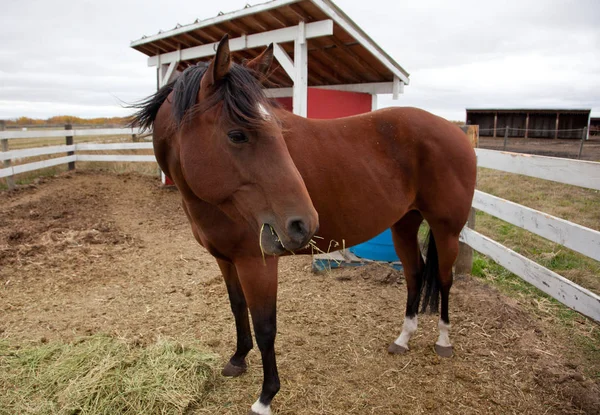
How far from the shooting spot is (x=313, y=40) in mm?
5926

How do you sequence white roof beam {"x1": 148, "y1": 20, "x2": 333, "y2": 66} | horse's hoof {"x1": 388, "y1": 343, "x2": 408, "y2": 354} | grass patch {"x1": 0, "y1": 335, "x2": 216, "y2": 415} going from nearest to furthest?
grass patch {"x1": 0, "y1": 335, "x2": 216, "y2": 415} → horse's hoof {"x1": 388, "y1": 343, "x2": 408, "y2": 354} → white roof beam {"x1": 148, "y1": 20, "x2": 333, "y2": 66}

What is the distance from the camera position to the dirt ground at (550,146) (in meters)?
12.3

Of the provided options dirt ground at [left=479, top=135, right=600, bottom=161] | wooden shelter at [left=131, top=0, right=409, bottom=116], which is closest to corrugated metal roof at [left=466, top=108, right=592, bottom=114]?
dirt ground at [left=479, top=135, right=600, bottom=161]

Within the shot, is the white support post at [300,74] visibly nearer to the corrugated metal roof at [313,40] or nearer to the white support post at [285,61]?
the white support post at [285,61]

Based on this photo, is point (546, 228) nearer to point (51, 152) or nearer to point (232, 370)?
point (232, 370)

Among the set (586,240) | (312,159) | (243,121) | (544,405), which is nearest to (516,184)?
(586,240)

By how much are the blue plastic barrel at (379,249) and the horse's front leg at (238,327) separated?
2163 millimetres

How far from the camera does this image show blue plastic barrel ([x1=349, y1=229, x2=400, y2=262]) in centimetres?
438

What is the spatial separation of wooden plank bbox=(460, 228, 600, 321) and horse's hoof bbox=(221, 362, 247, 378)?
7.89 feet

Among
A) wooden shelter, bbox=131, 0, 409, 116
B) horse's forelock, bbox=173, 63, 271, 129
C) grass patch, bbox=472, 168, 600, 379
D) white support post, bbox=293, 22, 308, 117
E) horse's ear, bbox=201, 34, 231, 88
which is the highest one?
wooden shelter, bbox=131, 0, 409, 116

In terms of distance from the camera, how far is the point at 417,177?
270 centimetres

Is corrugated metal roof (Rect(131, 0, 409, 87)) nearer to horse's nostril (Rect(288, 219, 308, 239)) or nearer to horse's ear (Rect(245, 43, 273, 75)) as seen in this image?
horse's ear (Rect(245, 43, 273, 75))

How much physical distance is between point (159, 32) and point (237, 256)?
22.4 feet

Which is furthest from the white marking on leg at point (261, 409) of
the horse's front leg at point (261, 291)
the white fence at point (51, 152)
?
the white fence at point (51, 152)
